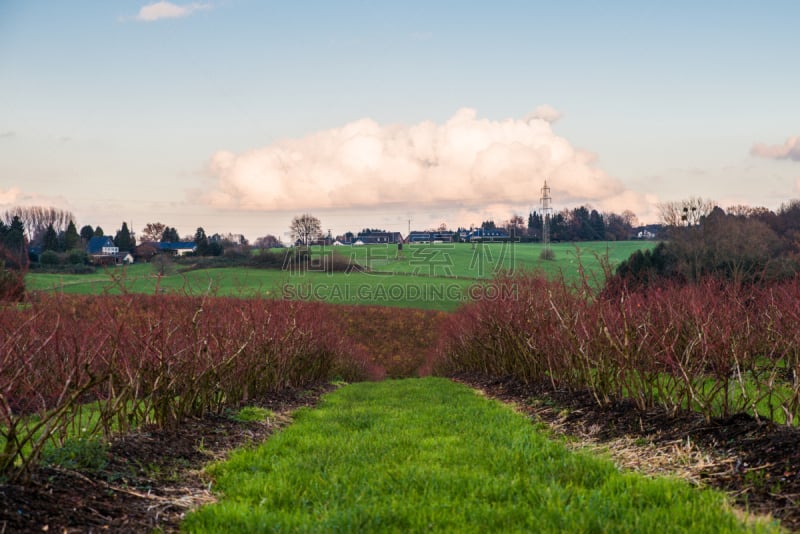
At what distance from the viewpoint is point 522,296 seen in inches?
529

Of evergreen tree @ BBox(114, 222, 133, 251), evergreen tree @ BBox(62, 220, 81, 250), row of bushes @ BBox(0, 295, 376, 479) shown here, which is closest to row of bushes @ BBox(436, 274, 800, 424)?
row of bushes @ BBox(0, 295, 376, 479)

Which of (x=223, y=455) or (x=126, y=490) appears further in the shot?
(x=223, y=455)

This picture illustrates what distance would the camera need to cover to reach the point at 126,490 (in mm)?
4637

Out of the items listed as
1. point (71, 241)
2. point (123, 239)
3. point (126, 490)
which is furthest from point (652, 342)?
point (123, 239)

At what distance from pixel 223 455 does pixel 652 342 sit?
21.4ft

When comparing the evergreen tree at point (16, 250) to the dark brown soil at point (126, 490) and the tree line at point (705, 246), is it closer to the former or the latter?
the dark brown soil at point (126, 490)

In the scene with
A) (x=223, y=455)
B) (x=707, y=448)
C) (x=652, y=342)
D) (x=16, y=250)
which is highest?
(x=16, y=250)

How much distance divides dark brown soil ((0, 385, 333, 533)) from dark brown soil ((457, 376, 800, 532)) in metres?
3.99

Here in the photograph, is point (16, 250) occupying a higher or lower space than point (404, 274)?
higher

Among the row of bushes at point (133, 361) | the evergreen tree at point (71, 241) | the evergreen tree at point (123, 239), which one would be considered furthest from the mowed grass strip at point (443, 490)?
the evergreen tree at point (123, 239)

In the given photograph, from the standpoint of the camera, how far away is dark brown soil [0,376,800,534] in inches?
156

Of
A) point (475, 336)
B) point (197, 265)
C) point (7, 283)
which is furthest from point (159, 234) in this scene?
point (7, 283)

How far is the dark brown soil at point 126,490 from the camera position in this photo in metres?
3.84

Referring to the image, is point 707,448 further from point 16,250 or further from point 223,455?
point 16,250
